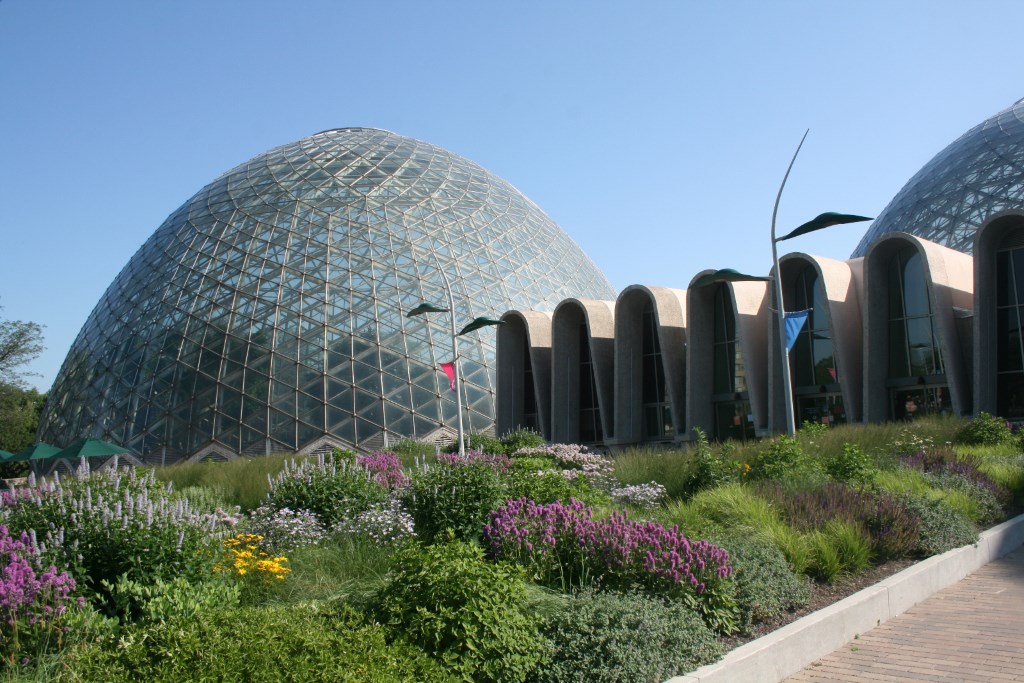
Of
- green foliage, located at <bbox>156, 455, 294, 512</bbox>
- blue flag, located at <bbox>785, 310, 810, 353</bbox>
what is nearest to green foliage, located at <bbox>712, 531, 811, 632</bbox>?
green foliage, located at <bbox>156, 455, 294, 512</bbox>

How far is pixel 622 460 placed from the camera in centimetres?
1925

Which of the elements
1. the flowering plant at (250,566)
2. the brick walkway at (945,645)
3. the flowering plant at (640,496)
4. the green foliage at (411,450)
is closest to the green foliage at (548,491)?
the flowering plant at (640,496)

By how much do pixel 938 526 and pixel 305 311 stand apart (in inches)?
1290

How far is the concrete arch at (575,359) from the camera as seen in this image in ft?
118

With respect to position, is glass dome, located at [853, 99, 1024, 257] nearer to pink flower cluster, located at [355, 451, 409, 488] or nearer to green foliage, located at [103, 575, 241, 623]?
pink flower cluster, located at [355, 451, 409, 488]

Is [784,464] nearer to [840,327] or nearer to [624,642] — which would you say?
[624,642]

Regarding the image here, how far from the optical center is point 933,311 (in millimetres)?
26469

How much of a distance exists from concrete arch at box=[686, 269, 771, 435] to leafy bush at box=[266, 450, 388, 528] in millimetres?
18221

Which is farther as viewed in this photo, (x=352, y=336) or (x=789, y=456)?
(x=352, y=336)

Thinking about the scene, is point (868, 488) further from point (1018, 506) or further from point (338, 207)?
point (338, 207)

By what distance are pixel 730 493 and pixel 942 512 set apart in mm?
2877

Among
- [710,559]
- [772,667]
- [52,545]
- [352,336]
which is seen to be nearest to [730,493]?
[710,559]

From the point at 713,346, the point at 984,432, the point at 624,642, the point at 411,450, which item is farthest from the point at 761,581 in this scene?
the point at 713,346

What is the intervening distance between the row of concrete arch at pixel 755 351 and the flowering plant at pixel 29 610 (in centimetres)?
2085
